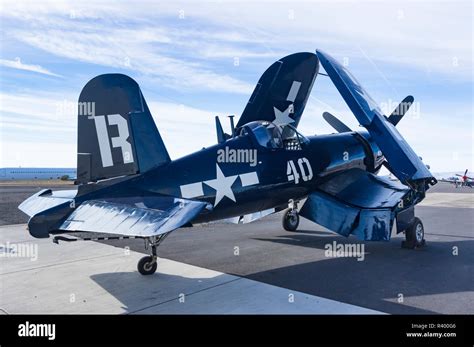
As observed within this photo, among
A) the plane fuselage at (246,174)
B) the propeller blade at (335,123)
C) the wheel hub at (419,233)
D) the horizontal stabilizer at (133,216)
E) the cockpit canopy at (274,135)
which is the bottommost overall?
the wheel hub at (419,233)

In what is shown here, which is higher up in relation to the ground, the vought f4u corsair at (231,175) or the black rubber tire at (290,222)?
the vought f4u corsair at (231,175)

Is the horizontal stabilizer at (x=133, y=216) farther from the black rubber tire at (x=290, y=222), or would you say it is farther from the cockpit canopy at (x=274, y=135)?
the black rubber tire at (x=290, y=222)

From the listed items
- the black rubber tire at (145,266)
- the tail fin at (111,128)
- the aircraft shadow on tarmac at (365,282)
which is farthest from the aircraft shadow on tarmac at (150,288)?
the tail fin at (111,128)

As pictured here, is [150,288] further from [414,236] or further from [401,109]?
[401,109]

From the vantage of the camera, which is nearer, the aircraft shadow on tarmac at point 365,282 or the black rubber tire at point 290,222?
the aircraft shadow on tarmac at point 365,282

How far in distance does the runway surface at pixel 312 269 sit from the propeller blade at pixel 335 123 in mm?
3458

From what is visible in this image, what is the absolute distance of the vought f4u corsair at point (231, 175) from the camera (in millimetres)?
6082

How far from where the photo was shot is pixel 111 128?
6660 millimetres

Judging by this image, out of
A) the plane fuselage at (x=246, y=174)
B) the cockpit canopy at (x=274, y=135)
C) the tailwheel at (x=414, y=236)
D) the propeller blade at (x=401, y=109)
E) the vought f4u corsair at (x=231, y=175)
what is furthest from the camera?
the propeller blade at (x=401, y=109)
